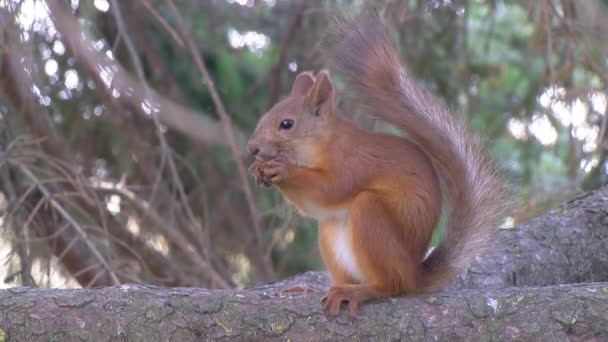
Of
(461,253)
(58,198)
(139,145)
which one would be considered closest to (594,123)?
(461,253)

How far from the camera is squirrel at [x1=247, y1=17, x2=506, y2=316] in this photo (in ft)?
6.84

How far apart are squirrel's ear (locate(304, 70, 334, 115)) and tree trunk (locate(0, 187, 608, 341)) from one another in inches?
25.1

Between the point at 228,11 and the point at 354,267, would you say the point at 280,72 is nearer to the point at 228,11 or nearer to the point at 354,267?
the point at 228,11

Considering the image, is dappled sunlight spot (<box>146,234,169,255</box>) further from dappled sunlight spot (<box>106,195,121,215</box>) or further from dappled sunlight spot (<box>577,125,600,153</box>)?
dappled sunlight spot (<box>577,125,600,153</box>)

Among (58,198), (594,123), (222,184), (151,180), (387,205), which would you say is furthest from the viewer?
(222,184)

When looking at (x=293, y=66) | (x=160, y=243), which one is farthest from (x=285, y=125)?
(x=160, y=243)

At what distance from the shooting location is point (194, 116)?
2697 millimetres

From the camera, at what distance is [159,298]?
72.2 inches

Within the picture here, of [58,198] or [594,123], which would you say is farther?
[594,123]

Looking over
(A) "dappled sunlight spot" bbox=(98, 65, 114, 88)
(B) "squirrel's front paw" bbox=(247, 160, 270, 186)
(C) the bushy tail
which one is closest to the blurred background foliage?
(A) "dappled sunlight spot" bbox=(98, 65, 114, 88)

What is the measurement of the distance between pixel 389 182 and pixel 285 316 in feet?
1.59

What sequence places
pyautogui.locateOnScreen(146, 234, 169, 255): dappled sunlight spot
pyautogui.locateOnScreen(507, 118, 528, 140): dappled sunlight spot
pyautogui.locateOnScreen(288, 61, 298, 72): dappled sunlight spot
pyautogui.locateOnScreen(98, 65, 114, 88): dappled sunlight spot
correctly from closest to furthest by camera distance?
pyautogui.locateOnScreen(98, 65, 114, 88): dappled sunlight spot < pyautogui.locateOnScreen(146, 234, 169, 255): dappled sunlight spot < pyautogui.locateOnScreen(288, 61, 298, 72): dappled sunlight spot < pyautogui.locateOnScreen(507, 118, 528, 140): dappled sunlight spot

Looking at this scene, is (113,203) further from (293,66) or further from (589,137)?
(589,137)

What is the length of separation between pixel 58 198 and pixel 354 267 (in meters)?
1.08
